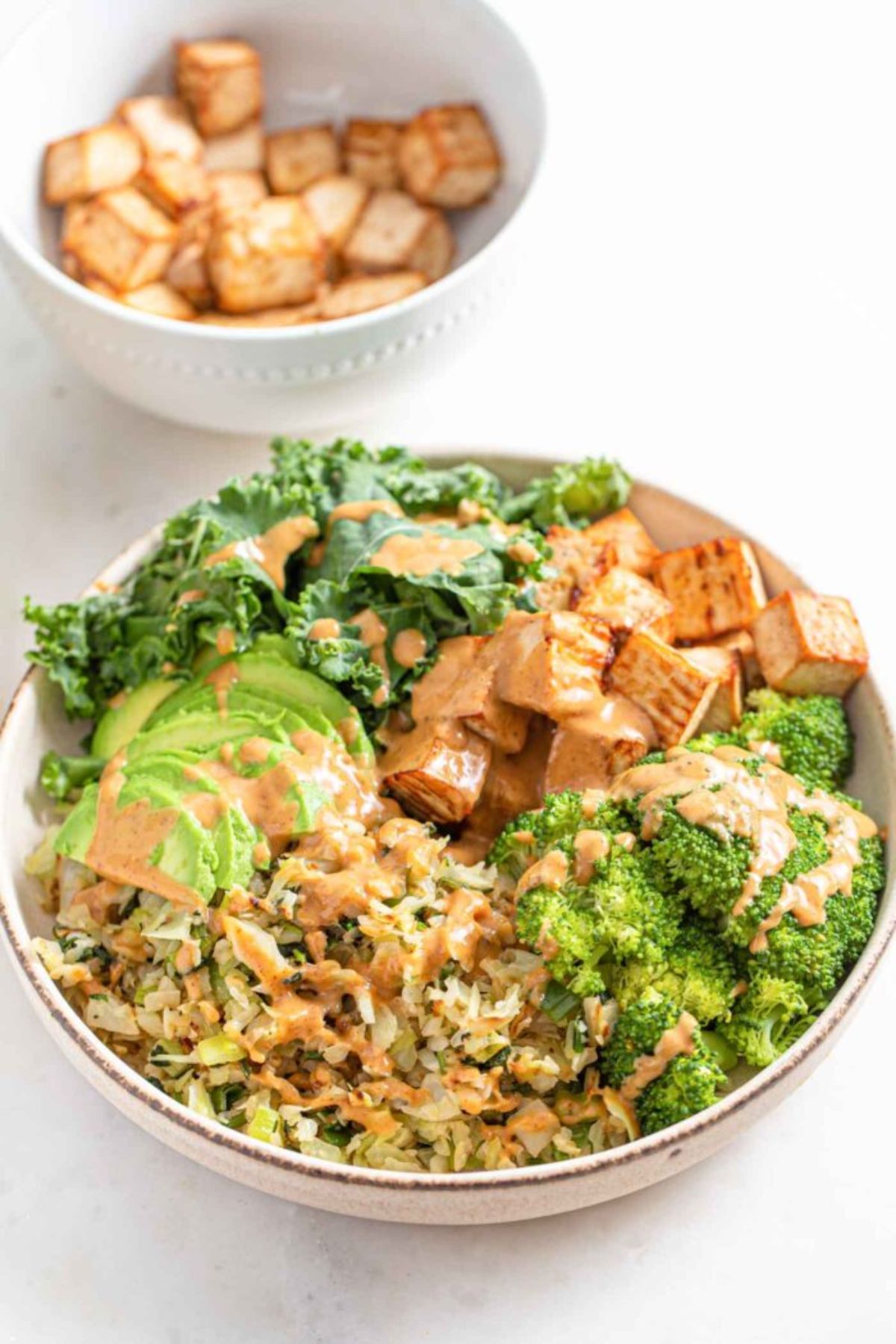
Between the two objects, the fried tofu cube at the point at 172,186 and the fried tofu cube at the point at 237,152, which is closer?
the fried tofu cube at the point at 172,186

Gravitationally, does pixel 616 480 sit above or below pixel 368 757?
above

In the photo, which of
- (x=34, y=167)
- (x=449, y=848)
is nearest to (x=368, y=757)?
(x=449, y=848)

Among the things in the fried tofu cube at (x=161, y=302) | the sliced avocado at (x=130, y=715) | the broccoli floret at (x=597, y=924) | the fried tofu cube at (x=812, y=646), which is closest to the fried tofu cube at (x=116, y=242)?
the fried tofu cube at (x=161, y=302)

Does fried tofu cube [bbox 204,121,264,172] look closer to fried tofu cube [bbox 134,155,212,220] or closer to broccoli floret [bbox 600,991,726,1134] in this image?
fried tofu cube [bbox 134,155,212,220]

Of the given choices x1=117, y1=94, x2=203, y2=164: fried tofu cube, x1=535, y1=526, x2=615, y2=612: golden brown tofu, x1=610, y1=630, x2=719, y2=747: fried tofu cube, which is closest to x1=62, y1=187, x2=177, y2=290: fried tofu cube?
x1=117, y1=94, x2=203, y2=164: fried tofu cube

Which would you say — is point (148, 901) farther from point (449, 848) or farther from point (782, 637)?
point (782, 637)

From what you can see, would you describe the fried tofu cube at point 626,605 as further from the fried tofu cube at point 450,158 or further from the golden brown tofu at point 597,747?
the fried tofu cube at point 450,158

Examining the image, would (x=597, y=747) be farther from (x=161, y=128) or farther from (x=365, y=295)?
(x=161, y=128)
